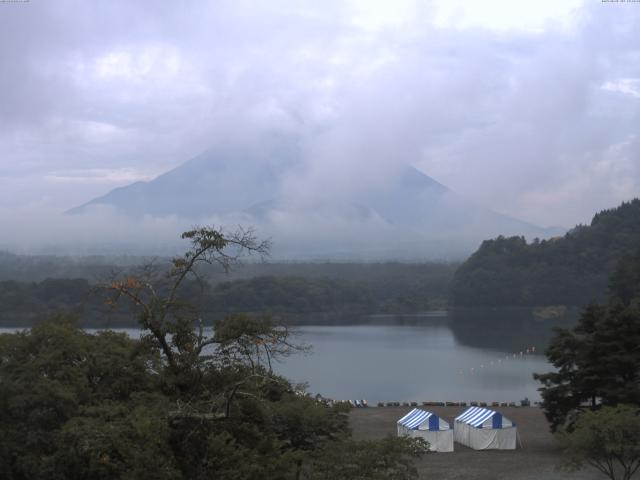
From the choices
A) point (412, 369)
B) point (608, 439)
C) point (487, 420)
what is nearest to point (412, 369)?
point (412, 369)

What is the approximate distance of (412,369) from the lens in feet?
90.4

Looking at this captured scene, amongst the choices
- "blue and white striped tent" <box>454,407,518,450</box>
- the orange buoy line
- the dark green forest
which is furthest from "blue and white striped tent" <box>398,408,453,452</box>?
the dark green forest

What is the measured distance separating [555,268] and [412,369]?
37735 mm

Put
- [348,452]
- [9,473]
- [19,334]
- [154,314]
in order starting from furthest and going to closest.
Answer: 1. [19,334]
2. [9,473]
3. [348,452]
4. [154,314]

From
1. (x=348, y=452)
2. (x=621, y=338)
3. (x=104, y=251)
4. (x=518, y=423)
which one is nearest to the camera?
(x=348, y=452)

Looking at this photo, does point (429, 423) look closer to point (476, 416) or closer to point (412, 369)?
point (476, 416)

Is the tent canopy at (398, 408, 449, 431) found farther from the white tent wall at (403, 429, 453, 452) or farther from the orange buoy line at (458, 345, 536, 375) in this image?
the orange buoy line at (458, 345, 536, 375)

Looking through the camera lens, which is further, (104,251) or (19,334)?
(104,251)

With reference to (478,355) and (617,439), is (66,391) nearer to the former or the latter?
(617,439)

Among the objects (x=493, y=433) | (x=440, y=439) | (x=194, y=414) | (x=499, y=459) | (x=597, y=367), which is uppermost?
(x=194, y=414)

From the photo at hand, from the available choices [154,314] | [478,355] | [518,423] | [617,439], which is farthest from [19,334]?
[478,355]

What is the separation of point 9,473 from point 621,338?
31.5ft

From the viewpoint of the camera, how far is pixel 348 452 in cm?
605

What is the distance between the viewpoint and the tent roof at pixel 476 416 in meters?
13.3
